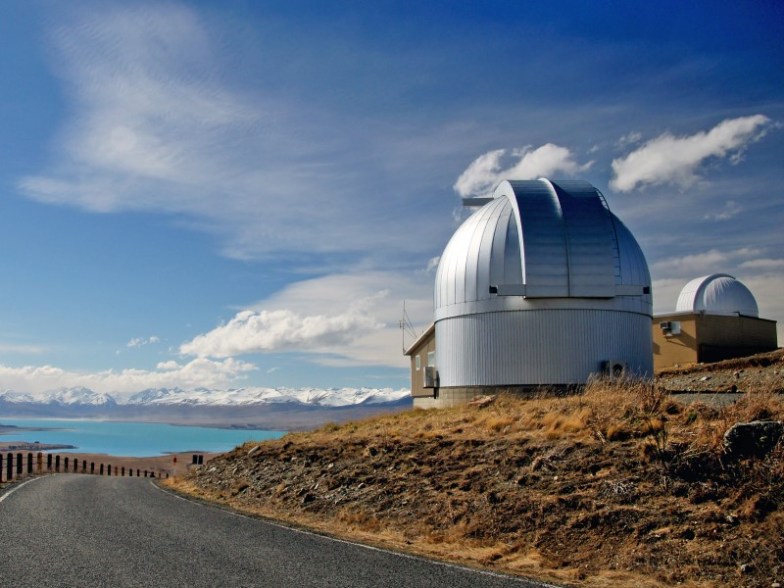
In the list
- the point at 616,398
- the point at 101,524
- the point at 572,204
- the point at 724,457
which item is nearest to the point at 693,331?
the point at 572,204

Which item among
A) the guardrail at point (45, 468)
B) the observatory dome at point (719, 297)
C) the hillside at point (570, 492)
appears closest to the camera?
the hillside at point (570, 492)

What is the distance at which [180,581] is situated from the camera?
729 cm

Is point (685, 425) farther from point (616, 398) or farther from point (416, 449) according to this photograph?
point (416, 449)

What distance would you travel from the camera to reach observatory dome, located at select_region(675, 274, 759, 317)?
39656 mm

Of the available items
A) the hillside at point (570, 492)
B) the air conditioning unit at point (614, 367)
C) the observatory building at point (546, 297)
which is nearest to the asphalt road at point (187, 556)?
the hillside at point (570, 492)

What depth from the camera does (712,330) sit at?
35938 mm

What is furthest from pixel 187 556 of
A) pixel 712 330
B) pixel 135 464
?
pixel 135 464

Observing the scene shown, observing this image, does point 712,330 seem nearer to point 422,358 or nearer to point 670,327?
point 670,327

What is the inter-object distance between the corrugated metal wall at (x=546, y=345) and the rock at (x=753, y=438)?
1271cm

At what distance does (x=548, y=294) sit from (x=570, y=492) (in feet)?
42.0

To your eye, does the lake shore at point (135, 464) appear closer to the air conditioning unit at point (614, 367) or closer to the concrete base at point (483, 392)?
the concrete base at point (483, 392)

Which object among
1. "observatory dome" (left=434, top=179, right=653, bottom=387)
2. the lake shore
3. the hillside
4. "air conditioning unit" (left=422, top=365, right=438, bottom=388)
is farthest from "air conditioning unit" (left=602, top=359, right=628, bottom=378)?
the lake shore

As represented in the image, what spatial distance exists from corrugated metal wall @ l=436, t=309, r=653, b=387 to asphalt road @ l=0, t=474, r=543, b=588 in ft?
43.5

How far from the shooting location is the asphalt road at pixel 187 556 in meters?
7.41
